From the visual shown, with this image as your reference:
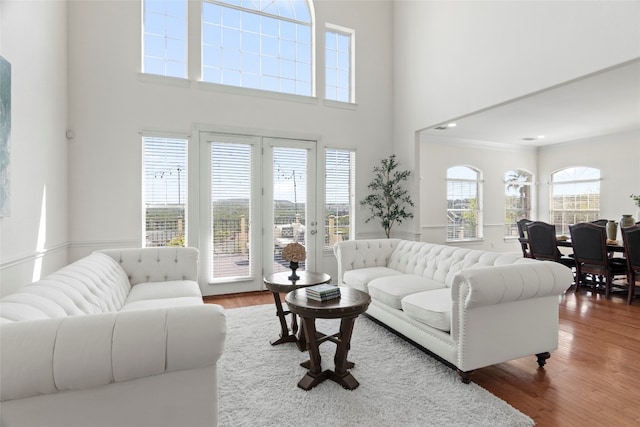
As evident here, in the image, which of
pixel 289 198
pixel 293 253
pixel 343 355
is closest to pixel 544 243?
pixel 289 198

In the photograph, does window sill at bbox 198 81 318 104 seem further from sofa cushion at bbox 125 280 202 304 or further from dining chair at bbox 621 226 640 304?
dining chair at bbox 621 226 640 304

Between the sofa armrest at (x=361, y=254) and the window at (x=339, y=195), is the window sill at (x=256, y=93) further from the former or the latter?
the sofa armrest at (x=361, y=254)

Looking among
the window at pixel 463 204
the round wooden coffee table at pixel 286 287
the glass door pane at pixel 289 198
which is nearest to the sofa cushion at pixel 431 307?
the round wooden coffee table at pixel 286 287

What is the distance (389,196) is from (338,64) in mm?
2438

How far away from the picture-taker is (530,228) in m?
5.56

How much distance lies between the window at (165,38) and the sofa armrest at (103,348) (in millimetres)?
4214

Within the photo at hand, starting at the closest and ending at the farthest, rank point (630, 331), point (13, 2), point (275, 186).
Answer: point (13, 2) → point (630, 331) → point (275, 186)

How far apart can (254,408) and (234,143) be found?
372 centimetres

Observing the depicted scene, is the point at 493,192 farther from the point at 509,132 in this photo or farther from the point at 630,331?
the point at 630,331

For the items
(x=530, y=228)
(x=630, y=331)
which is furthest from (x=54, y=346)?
(x=530, y=228)

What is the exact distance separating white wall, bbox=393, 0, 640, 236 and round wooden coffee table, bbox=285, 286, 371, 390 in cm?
306

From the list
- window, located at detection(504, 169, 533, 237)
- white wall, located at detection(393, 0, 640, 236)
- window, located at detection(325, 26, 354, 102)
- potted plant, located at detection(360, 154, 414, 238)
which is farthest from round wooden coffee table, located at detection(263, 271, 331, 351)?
window, located at detection(504, 169, 533, 237)

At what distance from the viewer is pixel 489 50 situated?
4.13 m

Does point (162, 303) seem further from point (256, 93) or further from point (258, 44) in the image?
point (258, 44)
